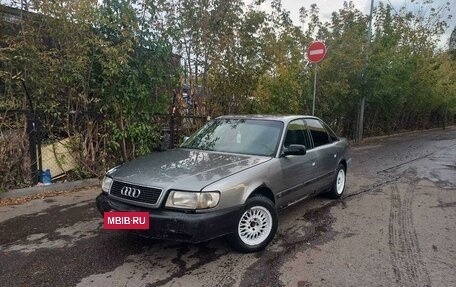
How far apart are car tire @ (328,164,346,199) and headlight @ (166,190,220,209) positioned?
10.4 ft

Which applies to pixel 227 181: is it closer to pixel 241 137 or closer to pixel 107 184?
pixel 241 137

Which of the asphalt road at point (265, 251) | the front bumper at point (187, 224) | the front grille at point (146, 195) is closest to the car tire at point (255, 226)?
the asphalt road at point (265, 251)

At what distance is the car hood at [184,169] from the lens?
338 cm

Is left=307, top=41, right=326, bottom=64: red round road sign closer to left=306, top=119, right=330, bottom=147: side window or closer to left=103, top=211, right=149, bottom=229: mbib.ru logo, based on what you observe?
left=306, top=119, right=330, bottom=147: side window

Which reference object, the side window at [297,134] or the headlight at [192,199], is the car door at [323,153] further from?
the headlight at [192,199]

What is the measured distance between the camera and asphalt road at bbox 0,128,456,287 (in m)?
3.25

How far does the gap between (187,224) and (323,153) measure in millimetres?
2840

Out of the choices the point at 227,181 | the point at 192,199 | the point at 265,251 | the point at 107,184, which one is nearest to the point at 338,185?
the point at 265,251

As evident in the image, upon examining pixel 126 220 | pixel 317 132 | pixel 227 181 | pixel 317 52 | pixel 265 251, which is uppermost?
pixel 317 52

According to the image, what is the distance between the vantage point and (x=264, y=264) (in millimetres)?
3523

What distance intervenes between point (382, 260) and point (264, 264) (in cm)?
125

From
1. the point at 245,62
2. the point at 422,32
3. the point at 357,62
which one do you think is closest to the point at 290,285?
the point at 245,62

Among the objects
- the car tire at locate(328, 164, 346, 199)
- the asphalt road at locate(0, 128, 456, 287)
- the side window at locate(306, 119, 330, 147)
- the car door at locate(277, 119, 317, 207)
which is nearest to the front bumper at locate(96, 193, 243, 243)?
the asphalt road at locate(0, 128, 456, 287)

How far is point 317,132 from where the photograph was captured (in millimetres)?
5500
